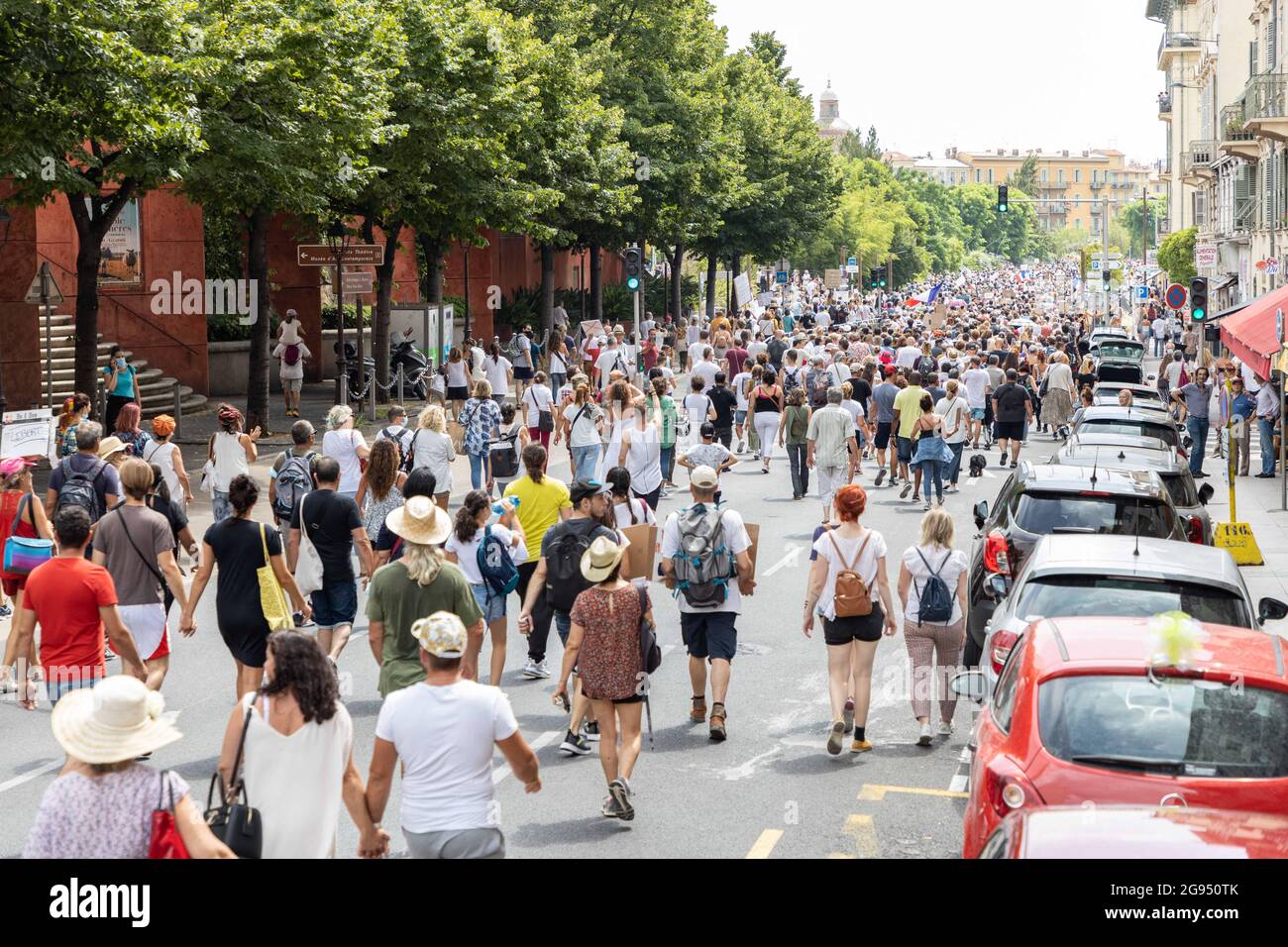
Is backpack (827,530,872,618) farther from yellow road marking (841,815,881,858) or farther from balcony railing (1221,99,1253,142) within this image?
balcony railing (1221,99,1253,142)

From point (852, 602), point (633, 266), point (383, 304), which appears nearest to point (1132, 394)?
point (633, 266)

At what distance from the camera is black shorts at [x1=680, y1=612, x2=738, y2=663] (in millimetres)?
11469

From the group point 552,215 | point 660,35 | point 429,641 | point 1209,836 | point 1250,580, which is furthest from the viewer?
point 660,35

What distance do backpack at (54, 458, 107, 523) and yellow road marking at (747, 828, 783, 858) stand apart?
650 cm

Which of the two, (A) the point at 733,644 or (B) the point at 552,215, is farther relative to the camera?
(B) the point at 552,215

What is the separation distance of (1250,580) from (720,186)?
3947 centimetres

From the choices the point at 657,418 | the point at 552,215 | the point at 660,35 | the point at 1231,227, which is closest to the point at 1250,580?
the point at 657,418

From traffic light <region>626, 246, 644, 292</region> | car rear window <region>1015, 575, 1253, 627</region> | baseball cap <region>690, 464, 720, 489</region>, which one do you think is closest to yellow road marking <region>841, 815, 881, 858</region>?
car rear window <region>1015, 575, 1253, 627</region>

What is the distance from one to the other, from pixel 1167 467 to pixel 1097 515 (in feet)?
10.6

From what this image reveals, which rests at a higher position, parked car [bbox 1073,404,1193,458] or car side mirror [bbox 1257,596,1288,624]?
parked car [bbox 1073,404,1193,458]

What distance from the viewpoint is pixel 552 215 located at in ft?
141

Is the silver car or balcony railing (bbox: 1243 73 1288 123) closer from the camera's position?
the silver car

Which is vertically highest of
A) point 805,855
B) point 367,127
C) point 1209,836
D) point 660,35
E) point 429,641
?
point 660,35

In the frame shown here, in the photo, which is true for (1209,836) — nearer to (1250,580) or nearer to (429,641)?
(429,641)
